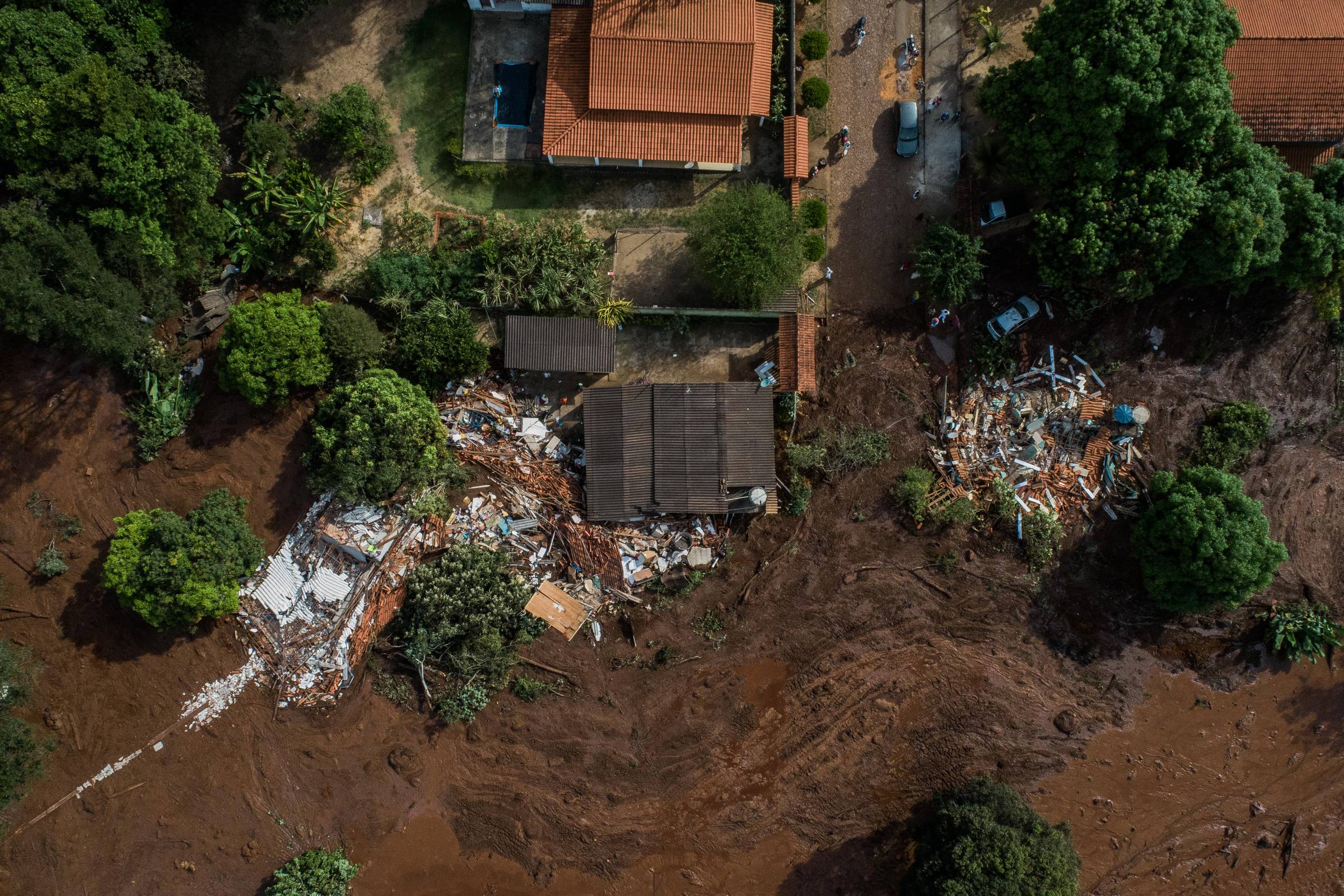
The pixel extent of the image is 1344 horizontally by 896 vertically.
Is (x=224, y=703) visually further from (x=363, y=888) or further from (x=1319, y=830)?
(x=1319, y=830)

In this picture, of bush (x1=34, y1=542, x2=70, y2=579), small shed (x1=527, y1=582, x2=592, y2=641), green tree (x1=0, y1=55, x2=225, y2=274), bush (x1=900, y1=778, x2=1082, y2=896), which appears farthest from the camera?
small shed (x1=527, y1=582, x2=592, y2=641)

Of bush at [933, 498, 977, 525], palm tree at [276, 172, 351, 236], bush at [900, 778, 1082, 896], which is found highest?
palm tree at [276, 172, 351, 236]

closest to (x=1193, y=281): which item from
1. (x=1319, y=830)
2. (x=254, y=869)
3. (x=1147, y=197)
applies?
(x=1147, y=197)

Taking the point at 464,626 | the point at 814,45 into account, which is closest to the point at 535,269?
the point at 464,626

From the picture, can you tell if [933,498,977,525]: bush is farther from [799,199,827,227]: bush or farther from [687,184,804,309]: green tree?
[799,199,827,227]: bush

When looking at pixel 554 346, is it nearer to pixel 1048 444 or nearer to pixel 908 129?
pixel 908 129

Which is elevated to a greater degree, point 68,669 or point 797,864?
point 68,669

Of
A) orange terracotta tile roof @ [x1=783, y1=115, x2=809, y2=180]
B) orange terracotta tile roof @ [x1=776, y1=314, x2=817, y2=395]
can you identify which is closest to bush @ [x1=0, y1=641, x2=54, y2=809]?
orange terracotta tile roof @ [x1=776, y1=314, x2=817, y2=395]
